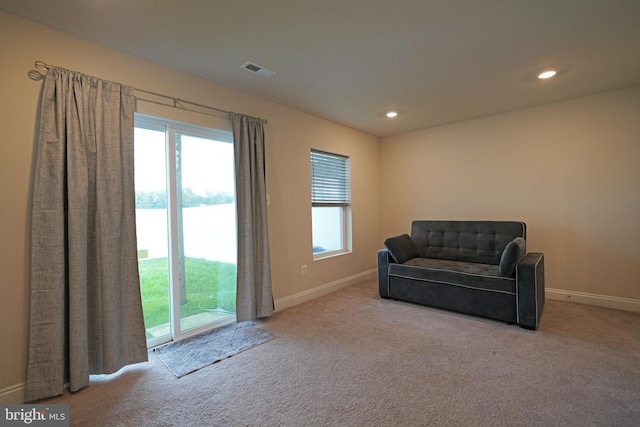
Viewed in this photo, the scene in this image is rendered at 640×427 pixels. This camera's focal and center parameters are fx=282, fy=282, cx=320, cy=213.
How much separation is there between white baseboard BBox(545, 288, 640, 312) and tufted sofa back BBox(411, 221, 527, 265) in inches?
34.1

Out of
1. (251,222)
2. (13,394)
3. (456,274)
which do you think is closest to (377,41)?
(251,222)

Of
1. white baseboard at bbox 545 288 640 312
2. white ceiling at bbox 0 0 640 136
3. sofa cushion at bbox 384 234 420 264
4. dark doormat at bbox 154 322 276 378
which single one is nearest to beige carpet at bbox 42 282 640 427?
dark doormat at bbox 154 322 276 378

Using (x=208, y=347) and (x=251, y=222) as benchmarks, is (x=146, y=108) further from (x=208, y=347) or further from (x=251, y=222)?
(x=208, y=347)

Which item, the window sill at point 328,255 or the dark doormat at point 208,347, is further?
the window sill at point 328,255

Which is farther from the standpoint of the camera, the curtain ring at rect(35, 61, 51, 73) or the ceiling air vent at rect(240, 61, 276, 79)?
the ceiling air vent at rect(240, 61, 276, 79)

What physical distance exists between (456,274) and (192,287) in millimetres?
2783

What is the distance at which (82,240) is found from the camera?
190 cm

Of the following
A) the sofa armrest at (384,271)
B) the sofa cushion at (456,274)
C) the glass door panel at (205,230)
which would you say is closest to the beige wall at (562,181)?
the sofa cushion at (456,274)

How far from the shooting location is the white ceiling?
5.82ft

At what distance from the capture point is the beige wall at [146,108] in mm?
1768

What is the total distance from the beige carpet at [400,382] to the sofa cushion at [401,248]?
3.23 ft

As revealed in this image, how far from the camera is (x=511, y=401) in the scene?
1703 millimetres

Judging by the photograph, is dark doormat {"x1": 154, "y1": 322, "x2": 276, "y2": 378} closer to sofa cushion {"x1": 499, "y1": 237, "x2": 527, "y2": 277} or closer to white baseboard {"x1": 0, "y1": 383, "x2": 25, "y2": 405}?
white baseboard {"x1": 0, "y1": 383, "x2": 25, "y2": 405}

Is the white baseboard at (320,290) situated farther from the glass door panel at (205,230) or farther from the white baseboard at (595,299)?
the white baseboard at (595,299)
